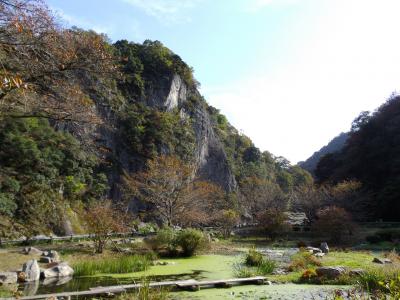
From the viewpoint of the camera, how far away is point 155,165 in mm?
33312

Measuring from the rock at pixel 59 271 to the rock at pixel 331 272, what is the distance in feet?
26.2

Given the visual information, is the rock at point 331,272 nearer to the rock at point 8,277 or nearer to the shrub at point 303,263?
the shrub at point 303,263

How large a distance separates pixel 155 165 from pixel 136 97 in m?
20.5

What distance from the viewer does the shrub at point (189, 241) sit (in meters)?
18.8

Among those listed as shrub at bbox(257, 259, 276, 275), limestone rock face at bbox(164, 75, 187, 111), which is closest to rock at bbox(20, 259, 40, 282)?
shrub at bbox(257, 259, 276, 275)

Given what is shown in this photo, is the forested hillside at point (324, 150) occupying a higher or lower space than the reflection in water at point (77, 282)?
higher

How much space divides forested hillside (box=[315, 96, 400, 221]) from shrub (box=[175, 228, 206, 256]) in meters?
23.6

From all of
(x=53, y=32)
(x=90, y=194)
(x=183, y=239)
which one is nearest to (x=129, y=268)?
(x=183, y=239)

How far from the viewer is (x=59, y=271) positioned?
13.8 metres

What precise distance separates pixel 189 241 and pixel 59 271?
6479 millimetres

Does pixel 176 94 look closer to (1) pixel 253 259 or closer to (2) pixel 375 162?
(2) pixel 375 162

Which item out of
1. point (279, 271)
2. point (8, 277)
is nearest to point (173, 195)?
point (279, 271)

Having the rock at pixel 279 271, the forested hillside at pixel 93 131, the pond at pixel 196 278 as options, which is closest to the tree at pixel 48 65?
the forested hillside at pixel 93 131

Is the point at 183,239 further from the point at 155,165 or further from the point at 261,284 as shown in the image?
the point at 155,165
